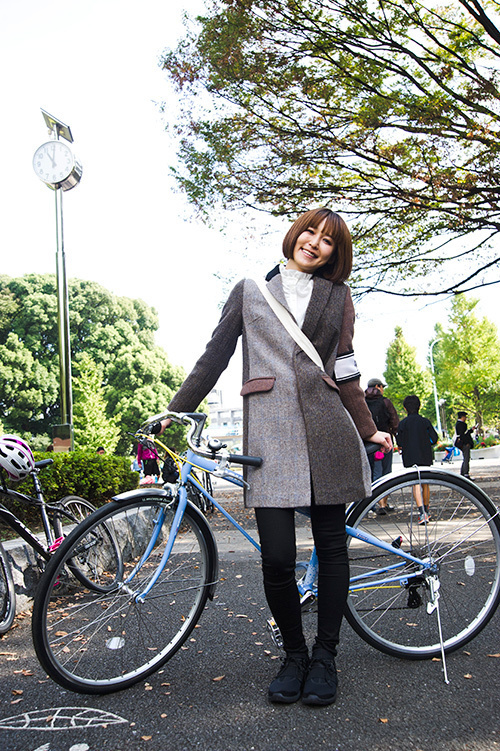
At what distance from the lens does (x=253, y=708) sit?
82.6 inches

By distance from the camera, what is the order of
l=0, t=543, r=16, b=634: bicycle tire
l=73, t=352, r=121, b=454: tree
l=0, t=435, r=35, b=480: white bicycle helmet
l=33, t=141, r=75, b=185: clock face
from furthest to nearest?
1. l=73, t=352, r=121, b=454: tree
2. l=33, t=141, r=75, b=185: clock face
3. l=0, t=435, r=35, b=480: white bicycle helmet
4. l=0, t=543, r=16, b=634: bicycle tire

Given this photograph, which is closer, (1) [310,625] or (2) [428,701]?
(2) [428,701]

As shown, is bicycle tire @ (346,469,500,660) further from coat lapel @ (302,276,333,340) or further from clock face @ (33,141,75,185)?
clock face @ (33,141,75,185)

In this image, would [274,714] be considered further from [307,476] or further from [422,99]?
[422,99]

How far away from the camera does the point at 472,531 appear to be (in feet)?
8.46

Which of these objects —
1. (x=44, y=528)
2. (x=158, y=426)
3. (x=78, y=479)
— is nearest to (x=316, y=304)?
(x=158, y=426)

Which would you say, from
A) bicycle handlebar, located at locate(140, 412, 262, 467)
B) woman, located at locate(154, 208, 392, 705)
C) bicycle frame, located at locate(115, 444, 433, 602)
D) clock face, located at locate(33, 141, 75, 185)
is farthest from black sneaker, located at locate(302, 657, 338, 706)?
clock face, located at locate(33, 141, 75, 185)

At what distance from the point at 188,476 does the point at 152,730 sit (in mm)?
911

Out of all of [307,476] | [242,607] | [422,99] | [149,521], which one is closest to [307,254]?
[307,476]

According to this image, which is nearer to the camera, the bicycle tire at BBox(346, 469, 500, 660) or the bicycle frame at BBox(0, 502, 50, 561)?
the bicycle tire at BBox(346, 469, 500, 660)

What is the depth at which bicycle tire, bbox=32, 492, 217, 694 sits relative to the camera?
6.98ft

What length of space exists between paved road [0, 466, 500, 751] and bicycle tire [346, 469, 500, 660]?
14 centimetres

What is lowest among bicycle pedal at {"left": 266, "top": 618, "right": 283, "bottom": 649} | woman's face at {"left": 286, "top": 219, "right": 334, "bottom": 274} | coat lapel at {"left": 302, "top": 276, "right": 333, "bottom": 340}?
bicycle pedal at {"left": 266, "top": 618, "right": 283, "bottom": 649}

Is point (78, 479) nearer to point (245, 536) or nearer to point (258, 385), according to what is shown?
point (245, 536)
